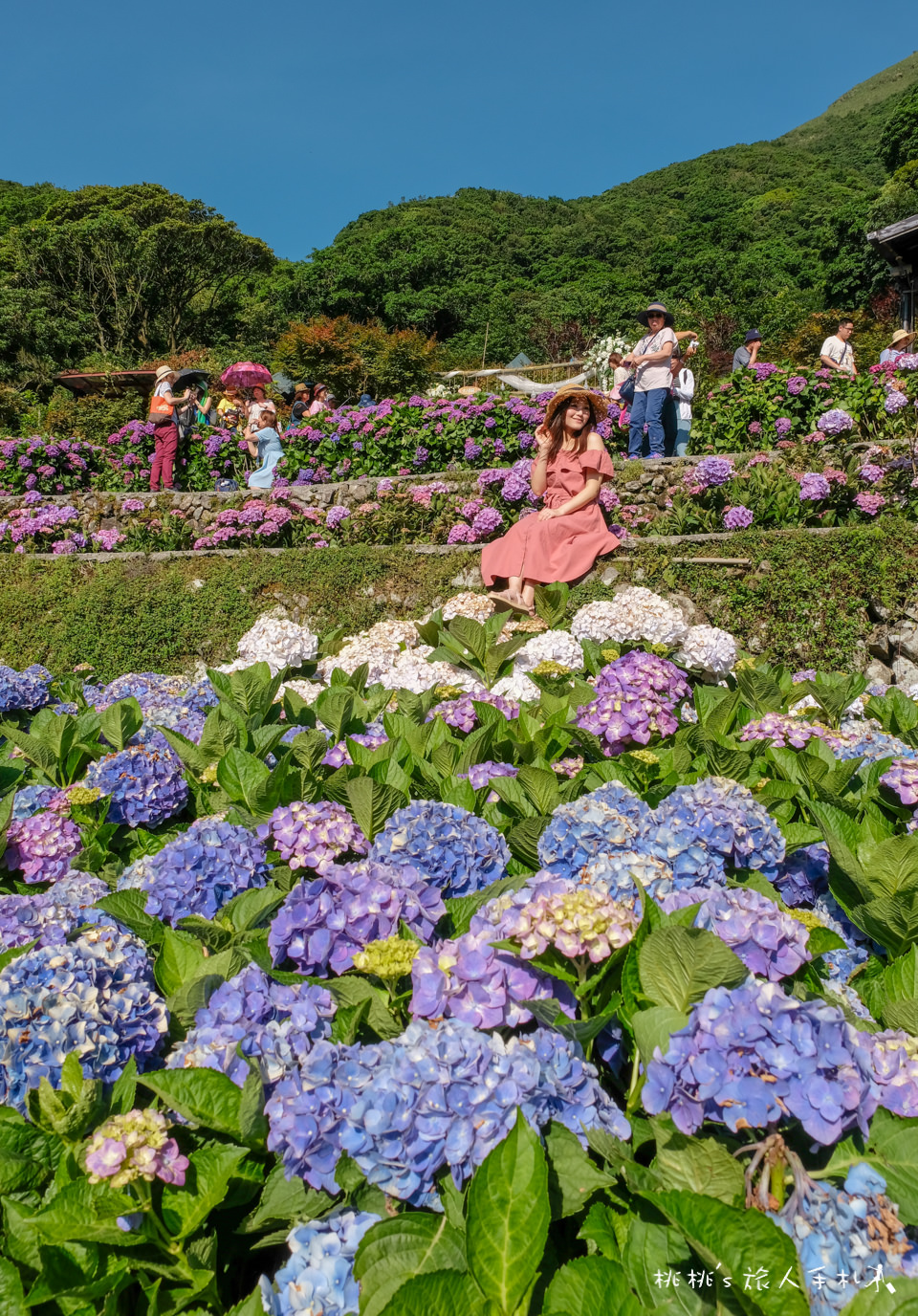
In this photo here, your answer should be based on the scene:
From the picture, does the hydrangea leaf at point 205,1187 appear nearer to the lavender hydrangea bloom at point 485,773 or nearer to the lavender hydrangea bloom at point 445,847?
the lavender hydrangea bloom at point 445,847

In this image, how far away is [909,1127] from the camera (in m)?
0.84

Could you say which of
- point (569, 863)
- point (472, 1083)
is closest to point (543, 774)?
point (569, 863)

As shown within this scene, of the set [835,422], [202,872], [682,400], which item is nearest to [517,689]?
[202,872]

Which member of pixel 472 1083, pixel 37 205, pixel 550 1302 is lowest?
pixel 550 1302

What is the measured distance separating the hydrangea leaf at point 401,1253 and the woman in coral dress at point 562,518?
13.6 feet

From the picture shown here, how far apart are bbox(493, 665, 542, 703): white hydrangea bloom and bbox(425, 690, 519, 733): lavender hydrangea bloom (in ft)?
0.83

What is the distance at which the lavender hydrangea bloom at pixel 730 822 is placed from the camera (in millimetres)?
1303

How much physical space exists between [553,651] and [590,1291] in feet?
7.18

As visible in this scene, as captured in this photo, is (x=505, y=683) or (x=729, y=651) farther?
(x=729, y=651)

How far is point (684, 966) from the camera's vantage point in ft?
3.06

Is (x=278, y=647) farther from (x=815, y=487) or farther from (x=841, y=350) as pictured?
(x=841, y=350)

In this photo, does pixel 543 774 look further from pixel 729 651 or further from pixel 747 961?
pixel 729 651

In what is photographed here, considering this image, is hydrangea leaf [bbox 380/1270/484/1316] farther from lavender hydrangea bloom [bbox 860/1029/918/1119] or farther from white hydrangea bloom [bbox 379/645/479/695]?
white hydrangea bloom [bbox 379/645/479/695]

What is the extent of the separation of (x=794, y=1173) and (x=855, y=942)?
0.60 m
